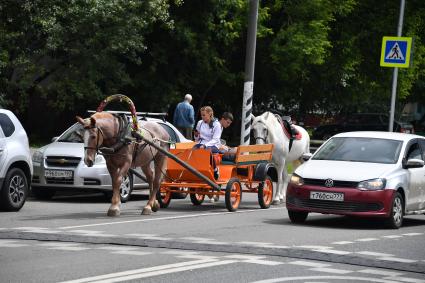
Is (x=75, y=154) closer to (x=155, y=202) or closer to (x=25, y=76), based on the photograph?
(x=155, y=202)

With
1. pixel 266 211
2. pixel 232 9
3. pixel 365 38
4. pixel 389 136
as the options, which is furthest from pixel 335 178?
pixel 365 38

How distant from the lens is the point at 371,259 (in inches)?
490

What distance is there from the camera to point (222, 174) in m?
19.4

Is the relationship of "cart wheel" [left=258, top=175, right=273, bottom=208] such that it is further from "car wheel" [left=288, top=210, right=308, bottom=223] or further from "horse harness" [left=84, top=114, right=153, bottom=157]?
"horse harness" [left=84, top=114, right=153, bottom=157]

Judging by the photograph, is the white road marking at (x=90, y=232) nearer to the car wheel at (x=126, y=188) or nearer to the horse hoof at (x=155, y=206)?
the horse hoof at (x=155, y=206)

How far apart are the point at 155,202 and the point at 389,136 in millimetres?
3962

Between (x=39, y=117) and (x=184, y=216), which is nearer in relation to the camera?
(x=184, y=216)

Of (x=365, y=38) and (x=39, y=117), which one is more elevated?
(x=365, y=38)

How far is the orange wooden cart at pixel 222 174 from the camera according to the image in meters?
18.9

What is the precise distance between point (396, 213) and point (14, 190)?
240 inches

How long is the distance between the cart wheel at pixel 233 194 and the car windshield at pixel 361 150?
1.59 m

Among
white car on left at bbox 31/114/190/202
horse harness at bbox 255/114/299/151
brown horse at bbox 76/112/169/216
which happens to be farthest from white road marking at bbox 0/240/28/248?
horse harness at bbox 255/114/299/151

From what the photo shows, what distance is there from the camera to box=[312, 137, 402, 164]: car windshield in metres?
17.6

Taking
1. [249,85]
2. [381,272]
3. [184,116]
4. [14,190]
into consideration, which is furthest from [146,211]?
[184,116]
